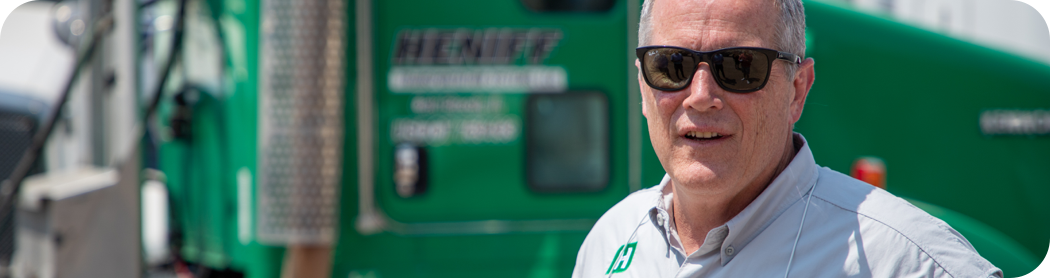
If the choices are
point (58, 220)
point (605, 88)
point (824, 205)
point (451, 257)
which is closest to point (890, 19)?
point (605, 88)

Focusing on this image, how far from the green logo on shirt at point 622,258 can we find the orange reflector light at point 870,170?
7.14 feet

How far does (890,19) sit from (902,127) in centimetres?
46

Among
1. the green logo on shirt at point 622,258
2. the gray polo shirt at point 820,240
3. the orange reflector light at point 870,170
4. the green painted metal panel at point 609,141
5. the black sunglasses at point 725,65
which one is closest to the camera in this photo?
the gray polo shirt at point 820,240

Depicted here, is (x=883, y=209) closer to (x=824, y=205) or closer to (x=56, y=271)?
(x=824, y=205)

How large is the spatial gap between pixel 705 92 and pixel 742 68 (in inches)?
2.6

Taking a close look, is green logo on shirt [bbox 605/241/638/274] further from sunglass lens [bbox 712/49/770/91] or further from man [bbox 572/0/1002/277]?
sunglass lens [bbox 712/49/770/91]

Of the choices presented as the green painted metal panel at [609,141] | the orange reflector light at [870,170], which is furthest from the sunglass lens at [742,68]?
the orange reflector light at [870,170]

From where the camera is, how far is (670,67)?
4.23ft

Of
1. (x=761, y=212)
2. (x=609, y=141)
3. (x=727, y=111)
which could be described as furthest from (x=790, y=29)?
(x=609, y=141)

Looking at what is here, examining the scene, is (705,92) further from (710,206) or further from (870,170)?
(870,170)

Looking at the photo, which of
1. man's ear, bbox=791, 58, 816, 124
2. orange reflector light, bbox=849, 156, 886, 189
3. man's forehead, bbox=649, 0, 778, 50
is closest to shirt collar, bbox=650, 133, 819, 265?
man's ear, bbox=791, 58, 816, 124

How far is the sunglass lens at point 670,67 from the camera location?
1272mm

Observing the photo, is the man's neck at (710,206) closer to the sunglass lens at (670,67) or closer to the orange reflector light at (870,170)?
the sunglass lens at (670,67)

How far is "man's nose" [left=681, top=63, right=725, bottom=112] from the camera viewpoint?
1.25 m
